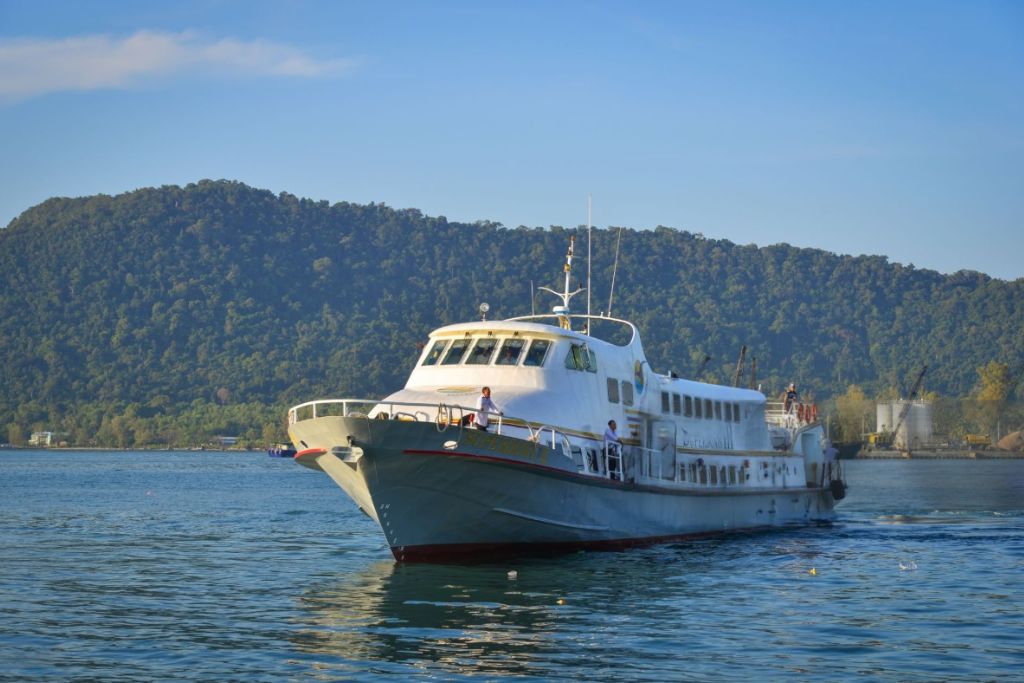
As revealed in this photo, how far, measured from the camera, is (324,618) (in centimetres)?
2269

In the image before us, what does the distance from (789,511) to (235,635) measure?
25.0 metres

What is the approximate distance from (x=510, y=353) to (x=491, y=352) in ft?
1.65

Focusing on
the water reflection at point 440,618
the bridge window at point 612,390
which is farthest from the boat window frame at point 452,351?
the water reflection at point 440,618

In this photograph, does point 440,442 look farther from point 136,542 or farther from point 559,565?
point 136,542

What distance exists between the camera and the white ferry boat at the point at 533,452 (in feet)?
89.3

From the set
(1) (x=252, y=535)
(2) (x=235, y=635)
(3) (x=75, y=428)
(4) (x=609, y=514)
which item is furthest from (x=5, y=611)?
(3) (x=75, y=428)

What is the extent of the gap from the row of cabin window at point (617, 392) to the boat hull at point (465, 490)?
246 centimetres

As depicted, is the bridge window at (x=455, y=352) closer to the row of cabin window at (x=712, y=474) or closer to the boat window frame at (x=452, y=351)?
the boat window frame at (x=452, y=351)

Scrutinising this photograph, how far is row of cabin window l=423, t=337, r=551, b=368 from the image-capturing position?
31.2 metres

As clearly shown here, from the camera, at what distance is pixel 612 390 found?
3294 centimetres

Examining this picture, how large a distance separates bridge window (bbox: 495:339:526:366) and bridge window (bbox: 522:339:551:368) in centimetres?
22

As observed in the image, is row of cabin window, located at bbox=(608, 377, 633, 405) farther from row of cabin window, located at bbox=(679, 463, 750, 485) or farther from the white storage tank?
the white storage tank

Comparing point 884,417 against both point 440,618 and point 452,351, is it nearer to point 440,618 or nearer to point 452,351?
point 452,351

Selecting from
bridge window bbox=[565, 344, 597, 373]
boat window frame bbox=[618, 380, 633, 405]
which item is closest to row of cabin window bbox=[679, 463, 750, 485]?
boat window frame bbox=[618, 380, 633, 405]
